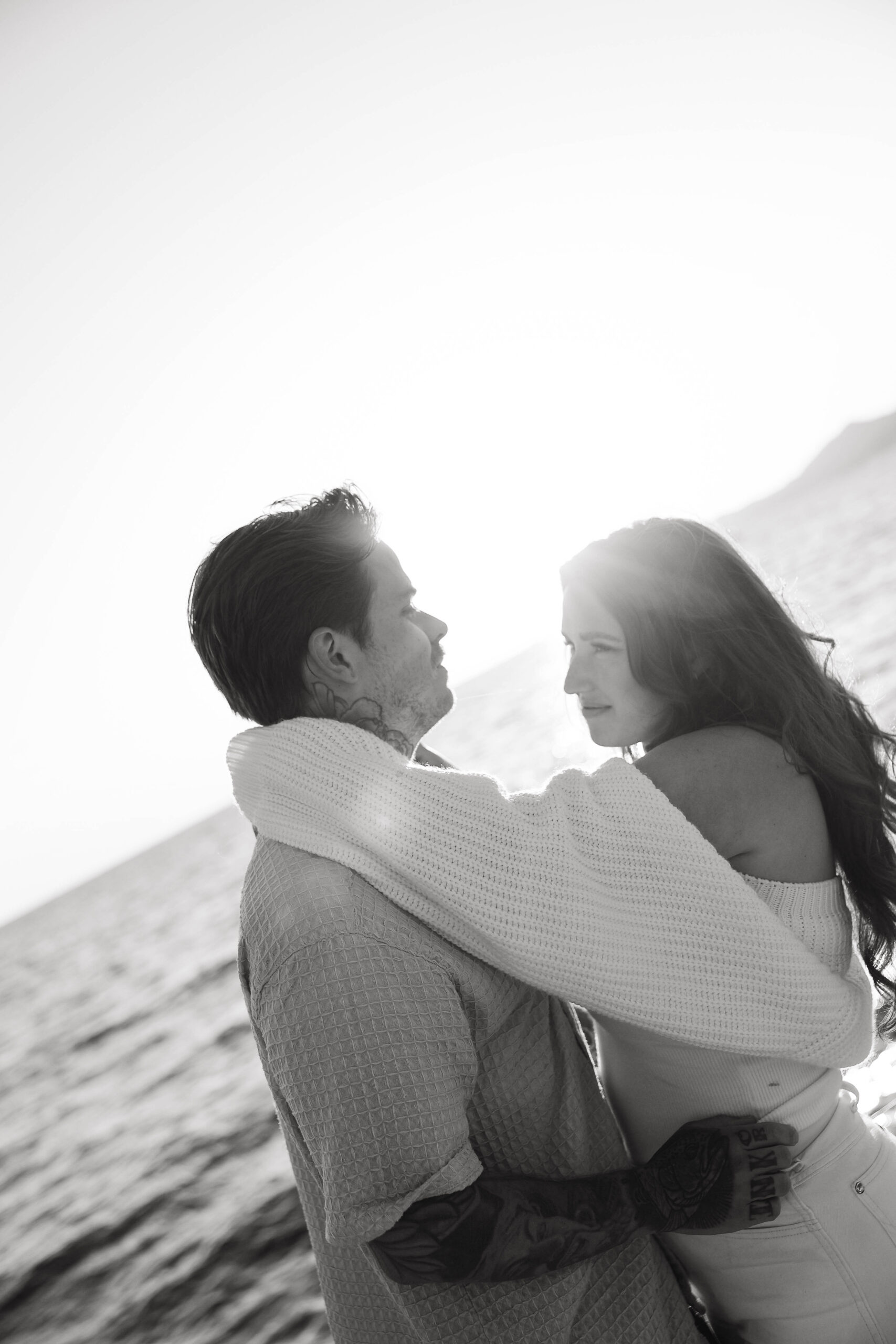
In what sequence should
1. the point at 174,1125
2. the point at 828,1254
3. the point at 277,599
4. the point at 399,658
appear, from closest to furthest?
the point at 828,1254 < the point at 277,599 < the point at 399,658 < the point at 174,1125

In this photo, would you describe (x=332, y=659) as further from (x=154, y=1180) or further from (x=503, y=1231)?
(x=154, y=1180)

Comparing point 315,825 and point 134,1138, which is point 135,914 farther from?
point 315,825

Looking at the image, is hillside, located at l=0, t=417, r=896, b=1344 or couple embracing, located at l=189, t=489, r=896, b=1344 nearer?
couple embracing, located at l=189, t=489, r=896, b=1344

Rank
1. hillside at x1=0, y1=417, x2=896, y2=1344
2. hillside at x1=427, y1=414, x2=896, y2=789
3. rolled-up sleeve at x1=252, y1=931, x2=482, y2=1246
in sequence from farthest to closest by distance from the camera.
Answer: hillside at x1=0, y1=417, x2=896, y2=1344 < hillside at x1=427, y1=414, x2=896, y2=789 < rolled-up sleeve at x1=252, y1=931, x2=482, y2=1246

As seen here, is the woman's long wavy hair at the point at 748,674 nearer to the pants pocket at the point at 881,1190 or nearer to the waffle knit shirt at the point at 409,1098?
the pants pocket at the point at 881,1190

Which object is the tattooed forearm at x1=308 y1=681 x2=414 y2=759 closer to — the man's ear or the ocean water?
the man's ear

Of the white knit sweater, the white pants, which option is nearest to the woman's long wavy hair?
the white knit sweater

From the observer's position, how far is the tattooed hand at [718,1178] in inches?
61.3

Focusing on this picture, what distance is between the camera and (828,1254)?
1.61 metres

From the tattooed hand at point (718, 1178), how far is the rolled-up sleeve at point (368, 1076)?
1.32ft

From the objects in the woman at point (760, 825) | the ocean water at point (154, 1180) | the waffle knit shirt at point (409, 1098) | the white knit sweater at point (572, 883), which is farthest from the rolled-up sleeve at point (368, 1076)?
the ocean water at point (154, 1180)

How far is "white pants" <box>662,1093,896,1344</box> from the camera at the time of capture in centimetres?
161

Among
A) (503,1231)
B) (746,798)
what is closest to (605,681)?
(746,798)

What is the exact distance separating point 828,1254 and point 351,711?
1254 millimetres
